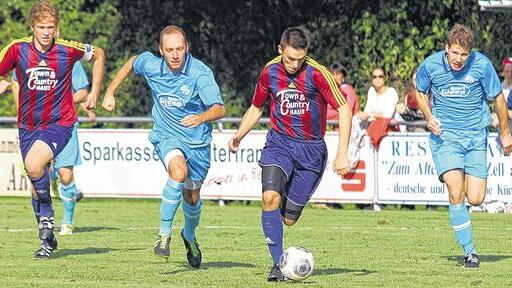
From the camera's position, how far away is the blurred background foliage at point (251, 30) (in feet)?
93.5

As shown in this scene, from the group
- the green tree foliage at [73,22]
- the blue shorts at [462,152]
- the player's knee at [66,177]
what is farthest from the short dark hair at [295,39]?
the green tree foliage at [73,22]

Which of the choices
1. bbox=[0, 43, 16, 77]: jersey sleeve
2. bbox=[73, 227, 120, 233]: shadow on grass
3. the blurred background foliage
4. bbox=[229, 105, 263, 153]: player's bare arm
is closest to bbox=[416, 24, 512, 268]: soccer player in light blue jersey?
bbox=[229, 105, 263, 153]: player's bare arm

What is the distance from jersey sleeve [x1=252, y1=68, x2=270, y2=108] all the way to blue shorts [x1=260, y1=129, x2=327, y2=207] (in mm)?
261

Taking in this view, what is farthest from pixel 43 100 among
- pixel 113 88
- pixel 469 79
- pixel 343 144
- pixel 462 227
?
pixel 462 227

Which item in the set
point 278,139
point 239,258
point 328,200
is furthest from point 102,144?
point 278,139

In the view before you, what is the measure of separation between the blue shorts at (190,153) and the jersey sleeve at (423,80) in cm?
203

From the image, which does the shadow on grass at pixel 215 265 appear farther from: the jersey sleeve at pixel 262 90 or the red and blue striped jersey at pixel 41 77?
the red and blue striped jersey at pixel 41 77

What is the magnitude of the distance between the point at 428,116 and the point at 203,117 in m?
2.14

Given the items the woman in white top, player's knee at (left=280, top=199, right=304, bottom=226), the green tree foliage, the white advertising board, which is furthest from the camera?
the green tree foliage

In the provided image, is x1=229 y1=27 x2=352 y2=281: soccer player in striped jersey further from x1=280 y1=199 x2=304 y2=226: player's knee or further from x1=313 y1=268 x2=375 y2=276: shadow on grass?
x1=313 y1=268 x2=375 y2=276: shadow on grass

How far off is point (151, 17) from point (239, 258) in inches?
681

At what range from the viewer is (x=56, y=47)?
14.4 metres

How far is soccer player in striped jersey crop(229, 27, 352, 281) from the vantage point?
12.4 meters

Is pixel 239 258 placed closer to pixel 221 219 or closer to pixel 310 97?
pixel 310 97
